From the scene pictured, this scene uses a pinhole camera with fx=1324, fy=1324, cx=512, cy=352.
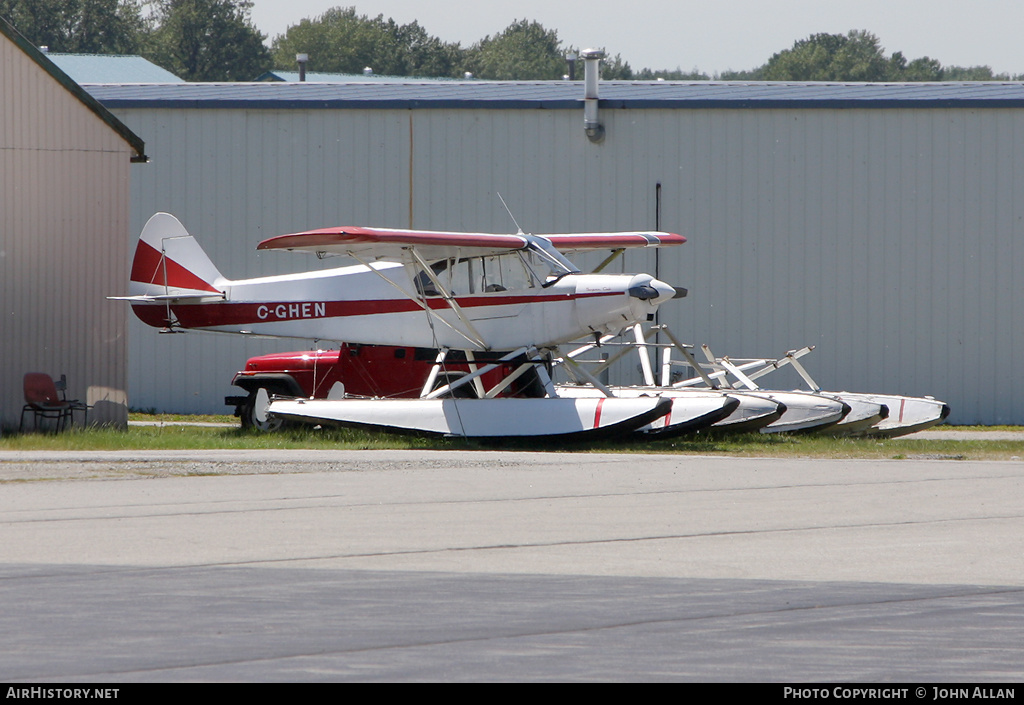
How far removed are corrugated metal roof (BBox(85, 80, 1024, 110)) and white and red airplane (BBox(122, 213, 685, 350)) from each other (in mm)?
4120

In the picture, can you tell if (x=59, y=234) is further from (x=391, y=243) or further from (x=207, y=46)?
(x=207, y=46)

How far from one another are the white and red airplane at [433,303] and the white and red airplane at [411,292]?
0.05 ft

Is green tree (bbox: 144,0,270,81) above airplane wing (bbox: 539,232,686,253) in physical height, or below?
above

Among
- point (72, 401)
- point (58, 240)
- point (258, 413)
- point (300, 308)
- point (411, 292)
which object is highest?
point (58, 240)

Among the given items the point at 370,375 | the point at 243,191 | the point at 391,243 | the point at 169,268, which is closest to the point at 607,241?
the point at 370,375

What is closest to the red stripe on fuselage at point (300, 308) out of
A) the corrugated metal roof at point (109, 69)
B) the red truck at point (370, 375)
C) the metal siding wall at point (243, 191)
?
the red truck at point (370, 375)

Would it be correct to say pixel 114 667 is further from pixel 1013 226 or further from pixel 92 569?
pixel 1013 226

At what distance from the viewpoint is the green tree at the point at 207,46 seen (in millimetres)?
100375

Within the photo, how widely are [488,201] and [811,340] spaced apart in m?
5.72

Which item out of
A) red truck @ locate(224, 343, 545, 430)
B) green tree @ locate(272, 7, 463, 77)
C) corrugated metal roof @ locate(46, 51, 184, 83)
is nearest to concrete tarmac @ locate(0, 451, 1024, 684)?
red truck @ locate(224, 343, 545, 430)

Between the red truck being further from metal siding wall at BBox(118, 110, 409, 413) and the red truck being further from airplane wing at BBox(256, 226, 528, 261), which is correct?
metal siding wall at BBox(118, 110, 409, 413)

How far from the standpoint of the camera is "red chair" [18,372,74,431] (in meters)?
16.5

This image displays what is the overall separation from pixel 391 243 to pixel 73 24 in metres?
90.4

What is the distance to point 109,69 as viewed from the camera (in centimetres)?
5391
